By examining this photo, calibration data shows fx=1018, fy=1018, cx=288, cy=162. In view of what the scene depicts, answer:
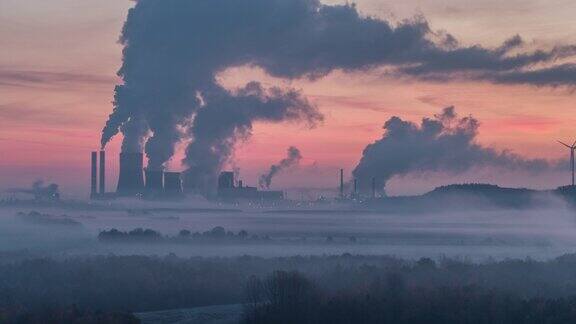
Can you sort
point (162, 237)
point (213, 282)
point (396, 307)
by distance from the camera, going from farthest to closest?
1. point (162, 237)
2. point (213, 282)
3. point (396, 307)

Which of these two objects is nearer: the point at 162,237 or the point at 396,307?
the point at 396,307

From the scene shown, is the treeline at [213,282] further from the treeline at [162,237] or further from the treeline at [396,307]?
the treeline at [162,237]

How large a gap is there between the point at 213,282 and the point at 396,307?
18.3 meters

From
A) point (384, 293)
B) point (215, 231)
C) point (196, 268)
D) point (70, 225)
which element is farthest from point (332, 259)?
point (70, 225)

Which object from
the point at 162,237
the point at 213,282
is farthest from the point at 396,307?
the point at 162,237

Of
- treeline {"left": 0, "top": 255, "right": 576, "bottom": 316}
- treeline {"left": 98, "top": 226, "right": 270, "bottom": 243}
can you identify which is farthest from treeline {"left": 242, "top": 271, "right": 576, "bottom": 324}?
treeline {"left": 98, "top": 226, "right": 270, "bottom": 243}

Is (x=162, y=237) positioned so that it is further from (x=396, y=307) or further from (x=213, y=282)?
(x=396, y=307)

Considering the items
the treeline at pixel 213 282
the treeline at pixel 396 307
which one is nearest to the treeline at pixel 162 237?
the treeline at pixel 213 282

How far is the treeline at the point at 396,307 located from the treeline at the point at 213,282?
0.31 meters

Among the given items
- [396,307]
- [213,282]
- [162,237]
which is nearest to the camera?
[396,307]

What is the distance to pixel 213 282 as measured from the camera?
63.2 metres

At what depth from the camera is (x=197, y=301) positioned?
189 feet

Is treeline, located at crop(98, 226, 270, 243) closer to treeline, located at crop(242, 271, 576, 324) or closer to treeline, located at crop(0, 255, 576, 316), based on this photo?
treeline, located at crop(0, 255, 576, 316)

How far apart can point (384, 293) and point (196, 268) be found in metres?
22.6
